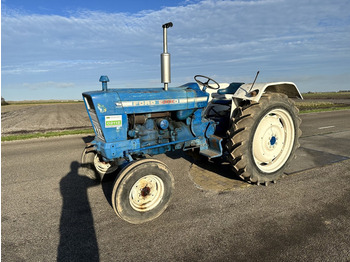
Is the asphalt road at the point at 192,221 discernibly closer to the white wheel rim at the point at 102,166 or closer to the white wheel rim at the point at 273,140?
the white wheel rim at the point at 102,166

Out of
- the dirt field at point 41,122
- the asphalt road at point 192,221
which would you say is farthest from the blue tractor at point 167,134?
the dirt field at point 41,122

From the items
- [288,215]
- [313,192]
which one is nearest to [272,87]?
[313,192]

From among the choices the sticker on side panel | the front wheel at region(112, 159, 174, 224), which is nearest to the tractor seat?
the sticker on side panel

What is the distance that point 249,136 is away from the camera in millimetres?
3986

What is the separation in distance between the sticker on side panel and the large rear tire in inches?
73.4

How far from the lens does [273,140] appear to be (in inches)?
176

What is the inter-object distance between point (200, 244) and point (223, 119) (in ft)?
9.25

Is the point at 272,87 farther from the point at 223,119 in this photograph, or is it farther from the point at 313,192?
the point at 313,192

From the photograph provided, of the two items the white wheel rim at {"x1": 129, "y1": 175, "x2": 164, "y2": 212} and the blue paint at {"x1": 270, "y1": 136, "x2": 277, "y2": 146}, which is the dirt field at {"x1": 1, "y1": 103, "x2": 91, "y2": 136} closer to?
the white wheel rim at {"x1": 129, "y1": 175, "x2": 164, "y2": 212}

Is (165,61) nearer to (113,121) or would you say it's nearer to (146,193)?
(113,121)

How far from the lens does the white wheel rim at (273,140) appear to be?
4359 mm

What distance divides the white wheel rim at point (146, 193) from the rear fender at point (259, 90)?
2.16 meters

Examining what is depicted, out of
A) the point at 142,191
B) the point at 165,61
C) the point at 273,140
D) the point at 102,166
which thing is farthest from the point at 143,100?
the point at 273,140

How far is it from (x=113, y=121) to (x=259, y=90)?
2.56 m
